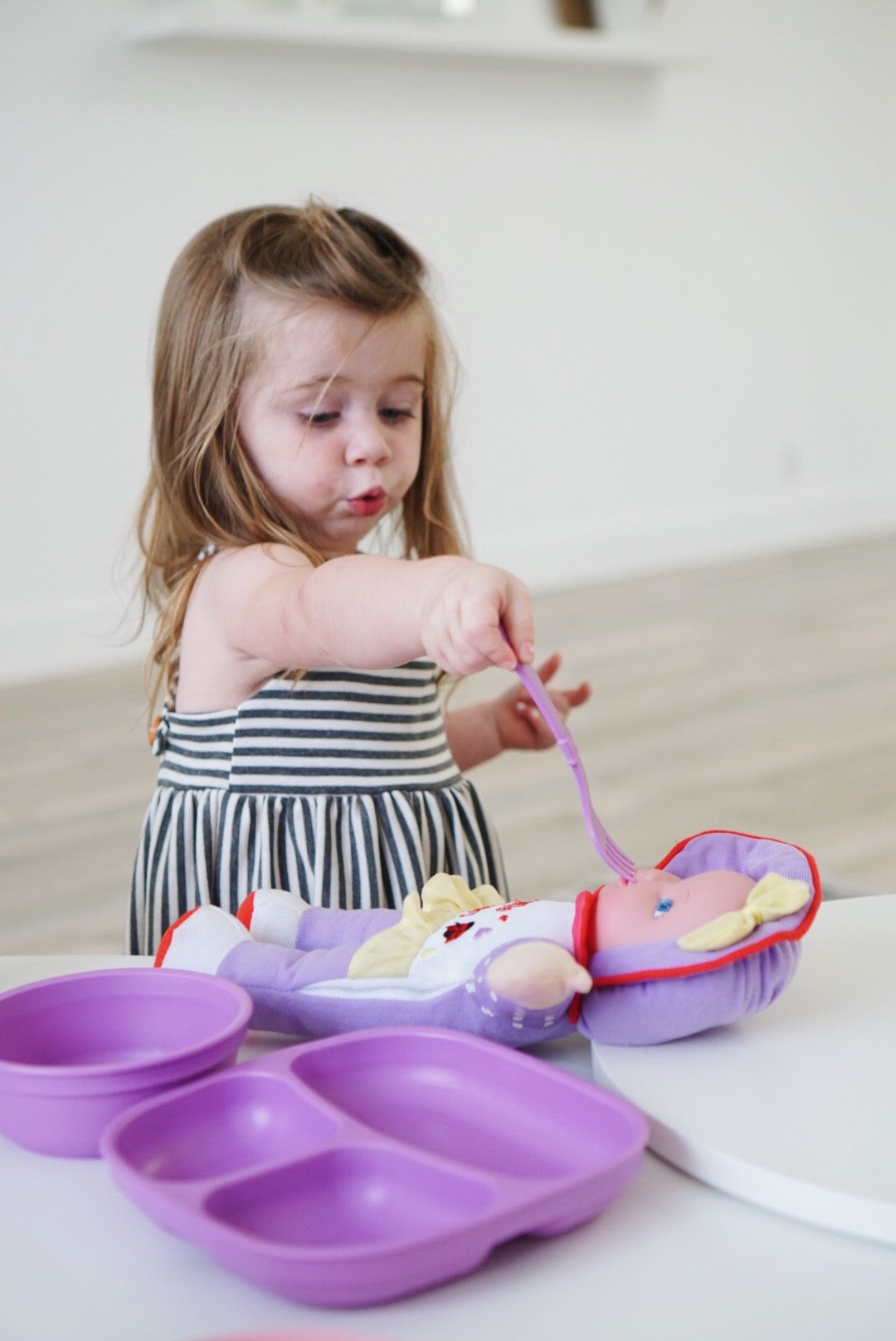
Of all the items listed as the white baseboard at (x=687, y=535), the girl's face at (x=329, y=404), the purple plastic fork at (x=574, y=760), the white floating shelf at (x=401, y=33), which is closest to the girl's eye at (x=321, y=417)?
the girl's face at (x=329, y=404)

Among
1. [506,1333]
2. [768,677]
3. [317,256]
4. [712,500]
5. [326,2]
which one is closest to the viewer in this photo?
[506,1333]

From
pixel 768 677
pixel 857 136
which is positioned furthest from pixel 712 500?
pixel 768 677

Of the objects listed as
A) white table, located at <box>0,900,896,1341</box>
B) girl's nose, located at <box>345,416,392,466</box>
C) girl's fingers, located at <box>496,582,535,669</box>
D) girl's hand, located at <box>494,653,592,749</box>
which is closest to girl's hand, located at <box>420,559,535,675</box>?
girl's fingers, located at <box>496,582,535,669</box>

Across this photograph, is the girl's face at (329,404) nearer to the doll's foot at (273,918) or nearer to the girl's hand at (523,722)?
the girl's hand at (523,722)

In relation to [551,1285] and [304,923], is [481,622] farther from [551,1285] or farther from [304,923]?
[551,1285]

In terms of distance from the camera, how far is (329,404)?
3.00 feet

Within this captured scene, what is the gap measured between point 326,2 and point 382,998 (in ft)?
10.4

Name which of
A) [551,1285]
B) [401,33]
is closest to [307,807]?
[551,1285]

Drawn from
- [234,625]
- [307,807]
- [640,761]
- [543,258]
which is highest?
[543,258]

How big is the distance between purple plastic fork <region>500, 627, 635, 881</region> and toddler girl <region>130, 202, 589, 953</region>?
0.31 m

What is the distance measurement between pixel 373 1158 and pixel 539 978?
92 millimetres

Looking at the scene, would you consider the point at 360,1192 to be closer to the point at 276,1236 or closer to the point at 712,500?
the point at 276,1236

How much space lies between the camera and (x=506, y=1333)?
1.16 ft

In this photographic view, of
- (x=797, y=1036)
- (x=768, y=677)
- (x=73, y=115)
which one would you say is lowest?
(x=768, y=677)
